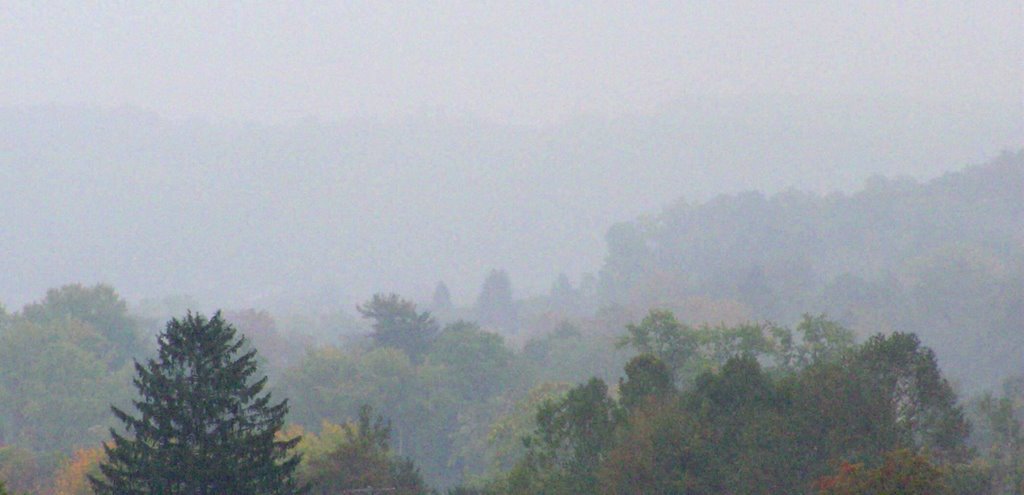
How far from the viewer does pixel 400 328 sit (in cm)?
8350

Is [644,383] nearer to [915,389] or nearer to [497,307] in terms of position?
[915,389]

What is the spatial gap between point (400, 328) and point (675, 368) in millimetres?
38436

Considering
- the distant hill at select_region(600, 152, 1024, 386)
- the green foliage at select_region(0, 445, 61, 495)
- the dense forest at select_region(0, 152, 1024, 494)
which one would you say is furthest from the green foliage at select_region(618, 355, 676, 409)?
the distant hill at select_region(600, 152, 1024, 386)

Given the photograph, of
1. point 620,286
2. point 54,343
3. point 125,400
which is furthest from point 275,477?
point 620,286

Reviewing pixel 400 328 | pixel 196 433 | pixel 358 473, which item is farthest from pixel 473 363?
pixel 196 433

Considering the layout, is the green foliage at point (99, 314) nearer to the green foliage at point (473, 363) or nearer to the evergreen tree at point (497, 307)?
the green foliage at point (473, 363)

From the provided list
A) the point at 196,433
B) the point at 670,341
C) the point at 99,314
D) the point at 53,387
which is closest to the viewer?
the point at 196,433

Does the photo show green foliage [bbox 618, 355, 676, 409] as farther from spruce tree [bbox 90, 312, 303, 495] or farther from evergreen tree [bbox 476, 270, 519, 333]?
evergreen tree [bbox 476, 270, 519, 333]

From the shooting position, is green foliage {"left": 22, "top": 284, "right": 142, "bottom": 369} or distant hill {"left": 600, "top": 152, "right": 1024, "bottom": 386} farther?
distant hill {"left": 600, "top": 152, "right": 1024, "bottom": 386}

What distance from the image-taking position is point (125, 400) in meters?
75.8

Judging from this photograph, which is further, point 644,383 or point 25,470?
point 25,470

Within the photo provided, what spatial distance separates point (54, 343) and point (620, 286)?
90.0 m

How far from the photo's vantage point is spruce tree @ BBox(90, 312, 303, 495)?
2389 centimetres

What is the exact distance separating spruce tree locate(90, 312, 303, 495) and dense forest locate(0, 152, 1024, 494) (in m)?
9.75
